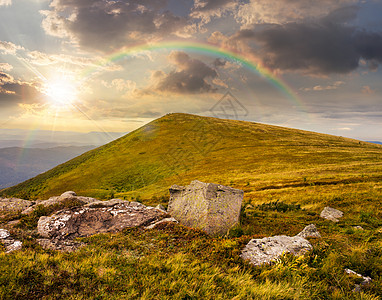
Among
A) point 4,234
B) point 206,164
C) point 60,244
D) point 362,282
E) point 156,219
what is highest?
point 362,282

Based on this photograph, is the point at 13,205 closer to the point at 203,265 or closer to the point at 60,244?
the point at 60,244

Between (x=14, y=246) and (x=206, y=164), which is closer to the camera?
(x=14, y=246)

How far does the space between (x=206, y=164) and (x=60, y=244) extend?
49.7 meters

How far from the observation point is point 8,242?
7062mm

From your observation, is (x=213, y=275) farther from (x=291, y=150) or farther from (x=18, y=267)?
(x=291, y=150)

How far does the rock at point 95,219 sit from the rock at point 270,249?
5.43m

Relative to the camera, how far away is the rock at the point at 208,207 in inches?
454

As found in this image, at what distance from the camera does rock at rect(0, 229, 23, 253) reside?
662cm

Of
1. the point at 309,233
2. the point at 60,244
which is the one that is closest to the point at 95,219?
the point at 60,244

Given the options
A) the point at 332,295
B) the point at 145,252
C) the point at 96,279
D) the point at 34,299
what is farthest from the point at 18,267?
the point at 332,295

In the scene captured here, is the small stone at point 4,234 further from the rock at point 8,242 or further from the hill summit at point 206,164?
the hill summit at point 206,164

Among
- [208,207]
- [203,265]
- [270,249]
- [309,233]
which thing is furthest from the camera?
[208,207]

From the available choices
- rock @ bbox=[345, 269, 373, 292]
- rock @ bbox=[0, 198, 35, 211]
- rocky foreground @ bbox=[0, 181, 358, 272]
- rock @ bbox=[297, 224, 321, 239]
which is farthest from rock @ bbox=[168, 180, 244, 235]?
rock @ bbox=[0, 198, 35, 211]

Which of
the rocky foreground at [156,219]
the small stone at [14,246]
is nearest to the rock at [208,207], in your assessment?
the rocky foreground at [156,219]
